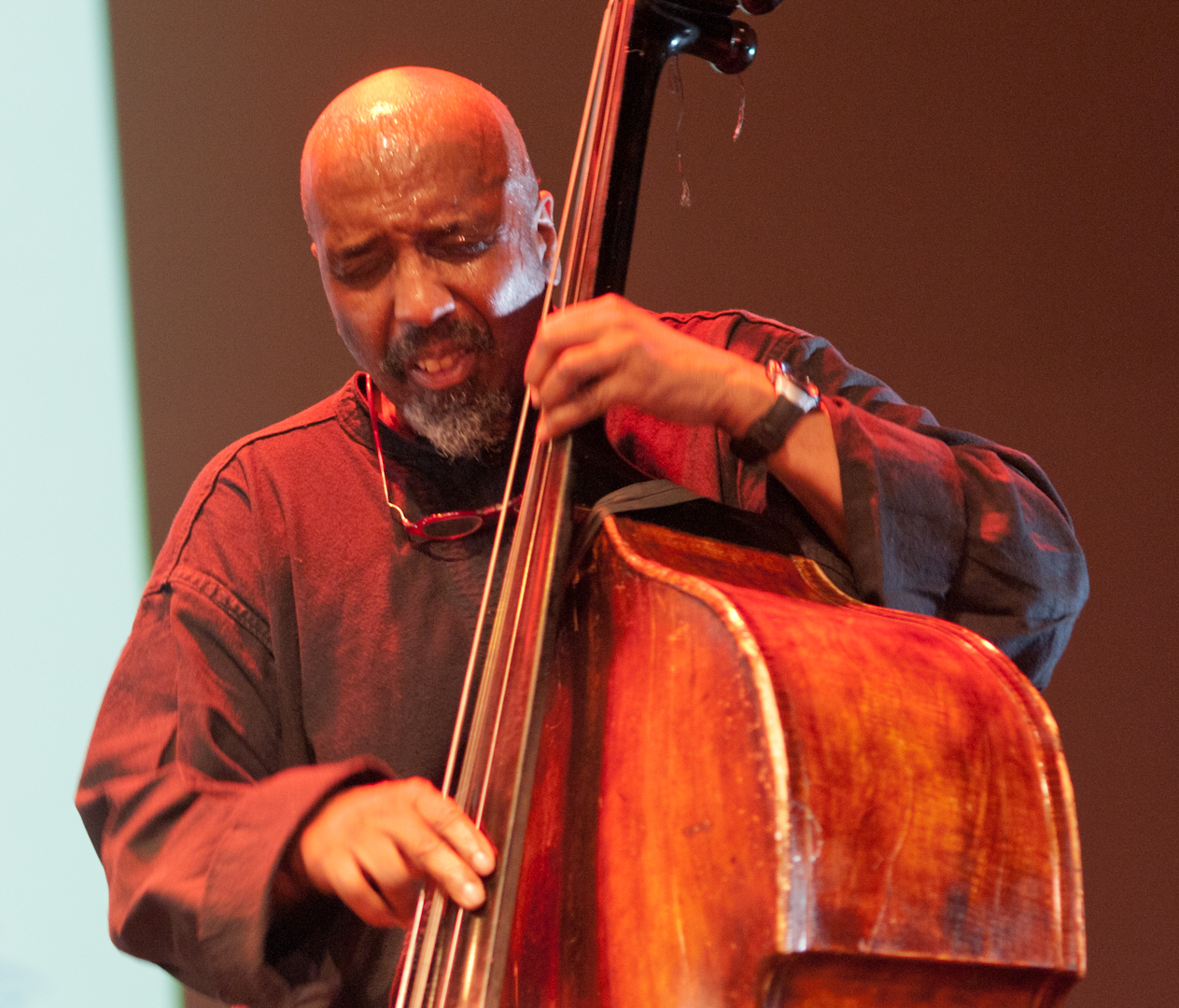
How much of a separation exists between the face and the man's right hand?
312mm

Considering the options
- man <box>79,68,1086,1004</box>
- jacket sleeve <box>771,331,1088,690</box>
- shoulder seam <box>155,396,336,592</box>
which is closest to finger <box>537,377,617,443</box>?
man <box>79,68,1086,1004</box>

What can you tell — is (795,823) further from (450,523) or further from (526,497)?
(450,523)

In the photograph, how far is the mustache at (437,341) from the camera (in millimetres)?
714

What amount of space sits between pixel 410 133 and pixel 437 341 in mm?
149

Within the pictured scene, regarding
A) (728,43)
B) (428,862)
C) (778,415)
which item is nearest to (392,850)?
(428,862)

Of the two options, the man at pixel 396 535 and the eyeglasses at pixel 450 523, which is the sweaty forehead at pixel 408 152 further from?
the eyeglasses at pixel 450 523

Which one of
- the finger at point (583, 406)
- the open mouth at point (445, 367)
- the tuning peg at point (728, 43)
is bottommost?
the open mouth at point (445, 367)

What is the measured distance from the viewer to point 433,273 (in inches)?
28.0

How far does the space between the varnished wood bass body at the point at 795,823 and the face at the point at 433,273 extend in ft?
1.00

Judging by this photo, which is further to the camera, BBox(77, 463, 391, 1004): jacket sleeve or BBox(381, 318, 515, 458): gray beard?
BBox(381, 318, 515, 458): gray beard

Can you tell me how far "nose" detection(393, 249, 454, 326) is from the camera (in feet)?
2.31

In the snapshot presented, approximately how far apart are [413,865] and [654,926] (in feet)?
0.42

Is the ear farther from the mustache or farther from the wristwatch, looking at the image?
the wristwatch

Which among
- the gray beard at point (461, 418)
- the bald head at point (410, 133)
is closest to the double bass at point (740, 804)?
the gray beard at point (461, 418)
